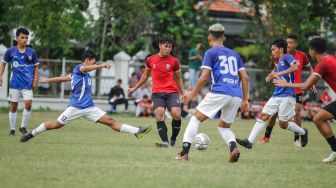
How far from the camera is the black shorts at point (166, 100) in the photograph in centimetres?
1650

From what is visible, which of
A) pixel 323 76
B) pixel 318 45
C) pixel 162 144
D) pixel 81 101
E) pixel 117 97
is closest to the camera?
pixel 323 76

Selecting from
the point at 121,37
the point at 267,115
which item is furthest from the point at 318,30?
the point at 267,115

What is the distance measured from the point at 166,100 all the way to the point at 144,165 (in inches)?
171

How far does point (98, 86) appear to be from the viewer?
33.7m

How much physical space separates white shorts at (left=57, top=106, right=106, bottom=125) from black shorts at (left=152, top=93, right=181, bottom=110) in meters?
1.30

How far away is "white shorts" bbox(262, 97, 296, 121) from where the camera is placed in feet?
55.5

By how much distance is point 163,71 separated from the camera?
16.5m

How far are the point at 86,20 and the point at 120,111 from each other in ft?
15.4

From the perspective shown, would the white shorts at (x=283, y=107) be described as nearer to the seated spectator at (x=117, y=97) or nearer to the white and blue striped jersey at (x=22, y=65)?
the white and blue striped jersey at (x=22, y=65)

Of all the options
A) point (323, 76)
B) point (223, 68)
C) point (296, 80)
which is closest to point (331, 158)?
point (323, 76)

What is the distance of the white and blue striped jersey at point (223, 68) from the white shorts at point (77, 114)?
3371 mm

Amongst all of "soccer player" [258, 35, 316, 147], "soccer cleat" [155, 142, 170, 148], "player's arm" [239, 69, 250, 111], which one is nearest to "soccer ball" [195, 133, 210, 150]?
"soccer cleat" [155, 142, 170, 148]

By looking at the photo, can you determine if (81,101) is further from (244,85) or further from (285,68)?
(285,68)

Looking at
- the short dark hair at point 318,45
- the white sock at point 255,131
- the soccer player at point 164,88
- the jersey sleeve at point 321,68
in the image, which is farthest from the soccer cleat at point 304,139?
the jersey sleeve at point 321,68
